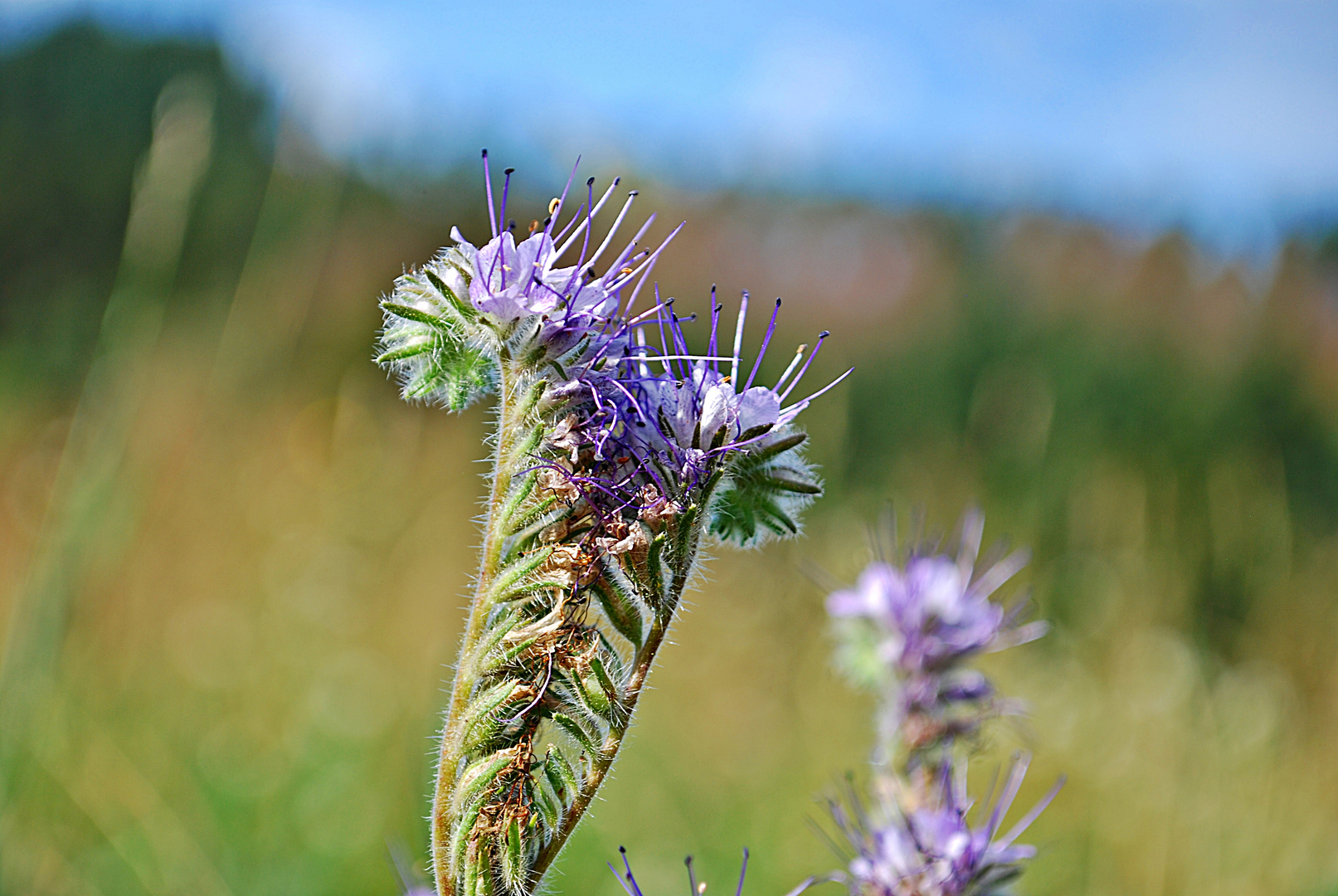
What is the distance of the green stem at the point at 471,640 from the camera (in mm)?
1285

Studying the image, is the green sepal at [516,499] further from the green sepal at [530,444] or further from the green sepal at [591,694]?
the green sepal at [591,694]

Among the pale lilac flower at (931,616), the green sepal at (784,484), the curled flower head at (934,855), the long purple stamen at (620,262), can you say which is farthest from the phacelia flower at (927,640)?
the long purple stamen at (620,262)

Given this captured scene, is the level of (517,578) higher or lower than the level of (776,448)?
lower

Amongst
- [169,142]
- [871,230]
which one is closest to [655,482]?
[169,142]

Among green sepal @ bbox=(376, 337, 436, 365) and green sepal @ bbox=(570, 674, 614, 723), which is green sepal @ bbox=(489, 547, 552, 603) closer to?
green sepal @ bbox=(570, 674, 614, 723)

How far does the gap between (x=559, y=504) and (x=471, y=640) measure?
8.2 inches

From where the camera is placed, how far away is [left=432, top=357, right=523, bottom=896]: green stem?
4.22ft

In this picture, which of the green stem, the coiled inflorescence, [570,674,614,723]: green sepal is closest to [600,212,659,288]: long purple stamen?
the coiled inflorescence

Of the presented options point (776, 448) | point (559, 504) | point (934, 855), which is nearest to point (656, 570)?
point (559, 504)

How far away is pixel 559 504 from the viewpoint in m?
1.33

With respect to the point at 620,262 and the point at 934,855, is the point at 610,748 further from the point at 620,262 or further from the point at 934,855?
the point at 934,855

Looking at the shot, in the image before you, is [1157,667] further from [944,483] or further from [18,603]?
[18,603]

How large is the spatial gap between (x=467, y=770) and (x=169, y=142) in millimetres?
3241

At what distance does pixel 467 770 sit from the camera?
50.0 inches
